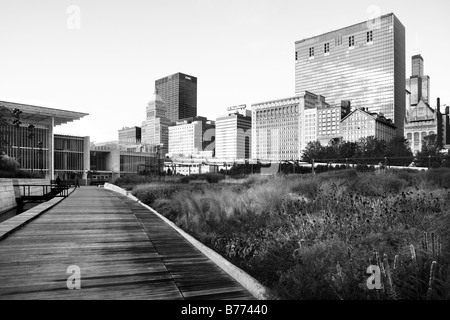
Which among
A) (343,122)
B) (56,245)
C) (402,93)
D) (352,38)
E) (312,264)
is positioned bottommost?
(56,245)

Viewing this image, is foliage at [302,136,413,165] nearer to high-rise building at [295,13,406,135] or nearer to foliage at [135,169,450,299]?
foliage at [135,169,450,299]

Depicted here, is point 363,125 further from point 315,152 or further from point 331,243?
point 331,243

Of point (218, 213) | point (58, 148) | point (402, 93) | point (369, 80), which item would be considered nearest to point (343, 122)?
point (369, 80)

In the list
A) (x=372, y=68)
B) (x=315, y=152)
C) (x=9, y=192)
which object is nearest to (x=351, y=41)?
(x=372, y=68)

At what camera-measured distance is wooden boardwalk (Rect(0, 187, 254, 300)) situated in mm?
4594

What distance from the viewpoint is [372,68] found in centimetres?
18025

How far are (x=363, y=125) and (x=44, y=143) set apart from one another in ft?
437

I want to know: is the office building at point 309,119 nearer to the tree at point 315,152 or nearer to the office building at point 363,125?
the office building at point 363,125

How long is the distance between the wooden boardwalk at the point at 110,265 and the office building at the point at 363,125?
498 ft

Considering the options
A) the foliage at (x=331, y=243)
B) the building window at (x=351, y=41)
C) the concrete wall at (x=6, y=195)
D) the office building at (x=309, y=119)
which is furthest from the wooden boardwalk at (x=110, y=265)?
the building window at (x=351, y=41)
